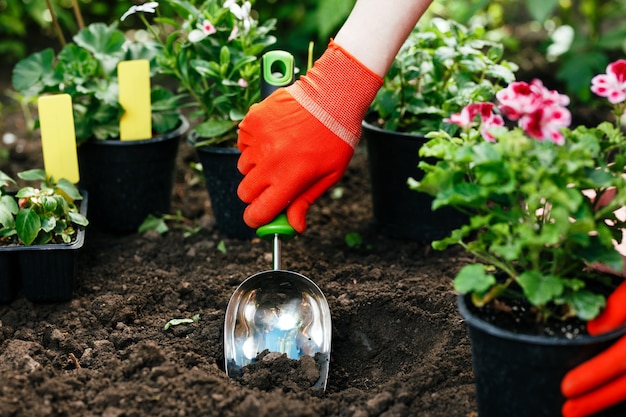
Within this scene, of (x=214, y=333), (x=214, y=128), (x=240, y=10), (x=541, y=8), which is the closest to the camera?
(x=214, y=333)

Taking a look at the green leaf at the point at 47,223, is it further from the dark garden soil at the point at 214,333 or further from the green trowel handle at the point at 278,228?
the green trowel handle at the point at 278,228

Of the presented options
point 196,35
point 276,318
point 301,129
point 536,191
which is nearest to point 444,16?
point 196,35

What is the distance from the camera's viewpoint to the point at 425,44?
222 centimetres

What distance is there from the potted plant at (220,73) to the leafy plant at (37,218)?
42 centimetres

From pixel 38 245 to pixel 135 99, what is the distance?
56 centimetres

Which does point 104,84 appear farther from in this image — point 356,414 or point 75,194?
point 356,414

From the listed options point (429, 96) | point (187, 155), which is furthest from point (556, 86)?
point (187, 155)

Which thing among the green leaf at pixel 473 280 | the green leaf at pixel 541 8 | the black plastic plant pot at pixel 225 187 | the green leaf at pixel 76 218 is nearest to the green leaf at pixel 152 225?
the black plastic plant pot at pixel 225 187

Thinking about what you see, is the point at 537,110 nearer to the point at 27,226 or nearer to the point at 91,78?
the point at 27,226

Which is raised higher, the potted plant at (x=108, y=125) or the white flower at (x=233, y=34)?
the white flower at (x=233, y=34)

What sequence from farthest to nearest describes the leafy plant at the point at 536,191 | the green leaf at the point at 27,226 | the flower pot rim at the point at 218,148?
the flower pot rim at the point at 218,148, the green leaf at the point at 27,226, the leafy plant at the point at 536,191

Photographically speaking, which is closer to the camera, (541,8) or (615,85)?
(615,85)

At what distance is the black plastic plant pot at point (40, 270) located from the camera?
1.91 metres

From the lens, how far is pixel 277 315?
73.0 inches
